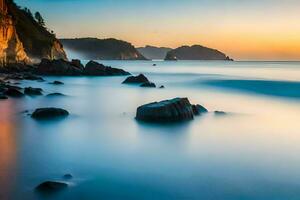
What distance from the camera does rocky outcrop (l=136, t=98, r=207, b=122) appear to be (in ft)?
47.1

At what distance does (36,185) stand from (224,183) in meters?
3.64

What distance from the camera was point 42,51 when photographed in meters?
74.5

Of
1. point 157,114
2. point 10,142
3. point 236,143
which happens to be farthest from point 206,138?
point 10,142

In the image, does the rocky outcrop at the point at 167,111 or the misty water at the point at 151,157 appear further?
the rocky outcrop at the point at 167,111

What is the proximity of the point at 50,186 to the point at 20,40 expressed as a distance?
66.9 metres

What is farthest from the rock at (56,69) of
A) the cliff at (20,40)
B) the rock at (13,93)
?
the rock at (13,93)

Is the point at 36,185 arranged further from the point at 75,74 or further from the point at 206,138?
the point at 75,74

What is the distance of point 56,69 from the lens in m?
50.0

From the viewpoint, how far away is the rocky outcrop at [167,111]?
14.3 metres

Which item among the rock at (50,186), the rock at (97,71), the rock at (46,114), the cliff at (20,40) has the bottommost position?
the rock at (50,186)

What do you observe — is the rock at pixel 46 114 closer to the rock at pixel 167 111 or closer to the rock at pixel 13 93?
the rock at pixel 167 111

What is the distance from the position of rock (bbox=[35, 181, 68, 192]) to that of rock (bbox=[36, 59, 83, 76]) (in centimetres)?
4363

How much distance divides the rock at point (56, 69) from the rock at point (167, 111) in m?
36.8

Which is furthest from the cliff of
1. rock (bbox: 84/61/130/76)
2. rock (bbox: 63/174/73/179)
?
rock (bbox: 63/174/73/179)
